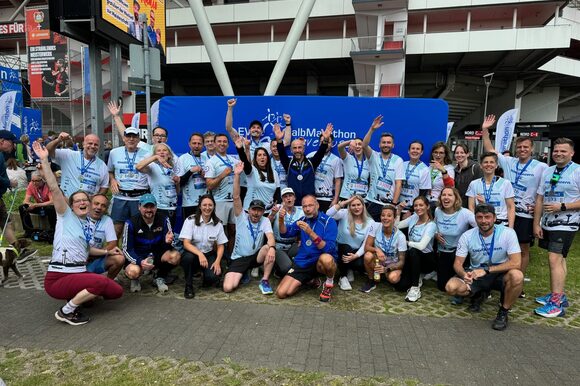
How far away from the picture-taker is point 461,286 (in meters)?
4.20

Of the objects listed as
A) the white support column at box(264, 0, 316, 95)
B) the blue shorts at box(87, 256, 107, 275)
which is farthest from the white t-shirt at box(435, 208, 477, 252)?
the white support column at box(264, 0, 316, 95)

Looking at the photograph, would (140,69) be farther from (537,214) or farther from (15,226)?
(537,214)

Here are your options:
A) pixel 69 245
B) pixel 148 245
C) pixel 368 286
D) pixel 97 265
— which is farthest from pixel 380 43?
pixel 69 245

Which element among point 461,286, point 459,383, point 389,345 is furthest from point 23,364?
point 461,286

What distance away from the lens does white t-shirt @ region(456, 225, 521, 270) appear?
411cm

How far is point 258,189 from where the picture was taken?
538 cm

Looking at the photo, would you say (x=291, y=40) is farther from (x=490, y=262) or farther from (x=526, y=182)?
(x=490, y=262)

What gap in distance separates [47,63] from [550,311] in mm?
29679

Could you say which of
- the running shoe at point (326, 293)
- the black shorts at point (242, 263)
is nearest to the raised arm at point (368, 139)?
the running shoe at point (326, 293)

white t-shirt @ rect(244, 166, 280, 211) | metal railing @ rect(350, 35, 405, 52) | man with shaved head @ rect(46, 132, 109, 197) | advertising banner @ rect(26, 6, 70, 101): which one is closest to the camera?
man with shaved head @ rect(46, 132, 109, 197)

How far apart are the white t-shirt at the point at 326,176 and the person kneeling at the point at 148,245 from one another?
2.17 m

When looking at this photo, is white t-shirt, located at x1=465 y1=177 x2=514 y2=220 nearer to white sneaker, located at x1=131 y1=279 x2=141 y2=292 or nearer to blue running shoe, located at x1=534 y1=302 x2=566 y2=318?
blue running shoe, located at x1=534 y1=302 x2=566 y2=318

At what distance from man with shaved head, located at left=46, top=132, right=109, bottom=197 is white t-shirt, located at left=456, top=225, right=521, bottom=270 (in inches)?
187

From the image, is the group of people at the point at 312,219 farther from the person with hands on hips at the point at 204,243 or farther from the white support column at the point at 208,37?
the white support column at the point at 208,37
